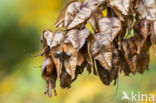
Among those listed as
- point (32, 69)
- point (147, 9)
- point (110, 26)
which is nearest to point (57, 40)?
point (110, 26)

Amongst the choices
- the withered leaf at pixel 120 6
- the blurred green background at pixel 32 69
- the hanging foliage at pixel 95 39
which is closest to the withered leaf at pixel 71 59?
the hanging foliage at pixel 95 39

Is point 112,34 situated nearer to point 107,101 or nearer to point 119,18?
point 119,18

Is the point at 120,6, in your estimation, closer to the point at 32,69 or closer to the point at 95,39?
the point at 95,39

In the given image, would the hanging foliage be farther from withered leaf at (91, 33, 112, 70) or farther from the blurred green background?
the blurred green background

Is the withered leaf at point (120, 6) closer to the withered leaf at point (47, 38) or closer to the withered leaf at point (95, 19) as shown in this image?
the withered leaf at point (95, 19)

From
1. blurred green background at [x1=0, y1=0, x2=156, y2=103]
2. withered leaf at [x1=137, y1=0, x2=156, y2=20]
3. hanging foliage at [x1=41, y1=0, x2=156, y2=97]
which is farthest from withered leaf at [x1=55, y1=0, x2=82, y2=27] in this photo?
blurred green background at [x1=0, y1=0, x2=156, y2=103]

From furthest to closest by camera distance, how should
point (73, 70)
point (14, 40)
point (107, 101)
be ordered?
1. point (14, 40)
2. point (107, 101)
3. point (73, 70)

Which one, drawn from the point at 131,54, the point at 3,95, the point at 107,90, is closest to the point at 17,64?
the point at 3,95

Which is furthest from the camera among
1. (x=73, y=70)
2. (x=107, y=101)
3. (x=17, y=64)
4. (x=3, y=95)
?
(x=17, y=64)
